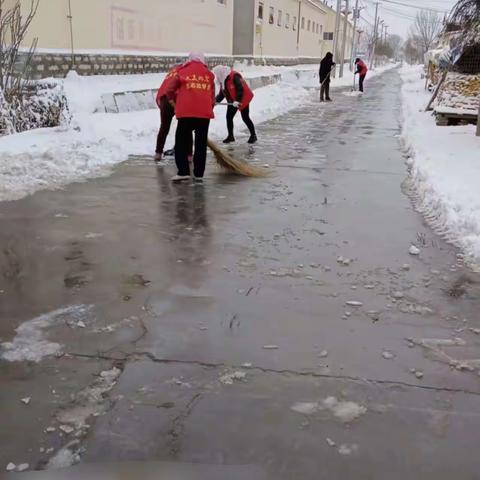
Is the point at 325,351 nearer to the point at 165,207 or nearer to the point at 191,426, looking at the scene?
the point at 191,426

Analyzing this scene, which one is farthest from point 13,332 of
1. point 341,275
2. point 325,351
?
point 341,275

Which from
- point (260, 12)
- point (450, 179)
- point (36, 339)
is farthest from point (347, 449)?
point (260, 12)

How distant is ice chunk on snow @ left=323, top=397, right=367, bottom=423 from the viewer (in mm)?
3060

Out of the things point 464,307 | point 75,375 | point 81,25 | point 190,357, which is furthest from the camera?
point 81,25

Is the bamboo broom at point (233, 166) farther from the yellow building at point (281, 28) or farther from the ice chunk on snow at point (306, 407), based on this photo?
the yellow building at point (281, 28)

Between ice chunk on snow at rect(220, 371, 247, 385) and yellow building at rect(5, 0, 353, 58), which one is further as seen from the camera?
yellow building at rect(5, 0, 353, 58)

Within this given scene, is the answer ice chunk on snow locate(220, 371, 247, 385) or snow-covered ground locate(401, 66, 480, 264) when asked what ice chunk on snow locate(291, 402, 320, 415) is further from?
snow-covered ground locate(401, 66, 480, 264)

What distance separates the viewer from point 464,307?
448cm

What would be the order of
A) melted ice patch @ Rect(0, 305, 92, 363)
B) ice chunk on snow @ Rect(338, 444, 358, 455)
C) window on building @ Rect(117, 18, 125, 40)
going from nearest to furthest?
ice chunk on snow @ Rect(338, 444, 358, 455) → melted ice patch @ Rect(0, 305, 92, 363) → window on building @ Rect(117, 18, 125, 40)

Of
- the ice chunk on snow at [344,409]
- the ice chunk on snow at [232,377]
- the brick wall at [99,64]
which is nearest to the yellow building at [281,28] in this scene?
the brick wall at [99,64]

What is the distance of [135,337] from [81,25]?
13.7 m

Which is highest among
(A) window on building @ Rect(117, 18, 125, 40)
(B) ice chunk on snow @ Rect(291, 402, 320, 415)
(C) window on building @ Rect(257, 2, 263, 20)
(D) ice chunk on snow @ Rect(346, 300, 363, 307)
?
(C) window on building @ Rect(257, 2, 263, 20)

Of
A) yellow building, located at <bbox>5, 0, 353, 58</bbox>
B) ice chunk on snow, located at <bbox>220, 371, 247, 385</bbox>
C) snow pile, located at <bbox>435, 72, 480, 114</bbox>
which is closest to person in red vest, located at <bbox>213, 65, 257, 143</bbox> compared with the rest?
yellow building, located at <bbox>5, 0, 353, 58</bbox>

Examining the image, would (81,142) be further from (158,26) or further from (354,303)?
(158,26)
